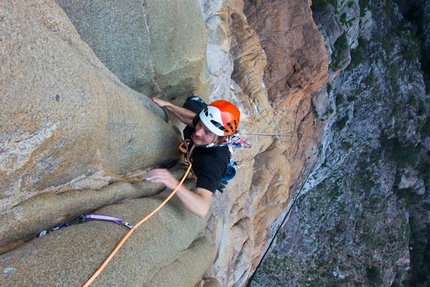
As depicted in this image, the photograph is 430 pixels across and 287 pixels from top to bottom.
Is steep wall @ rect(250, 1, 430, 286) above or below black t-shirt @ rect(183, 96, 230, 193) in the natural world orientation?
below

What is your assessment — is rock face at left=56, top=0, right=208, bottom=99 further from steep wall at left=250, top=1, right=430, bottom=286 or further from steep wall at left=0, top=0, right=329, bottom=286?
steep wall at left=250, top=1, right=430, bottom=286

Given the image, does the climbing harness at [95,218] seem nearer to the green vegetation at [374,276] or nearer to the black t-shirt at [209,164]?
the black t-shirt at [209,164]

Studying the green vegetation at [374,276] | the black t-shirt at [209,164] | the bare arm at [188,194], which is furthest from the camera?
the green vegetation at [374,276]

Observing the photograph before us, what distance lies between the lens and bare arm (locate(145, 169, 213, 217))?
4.66 metres

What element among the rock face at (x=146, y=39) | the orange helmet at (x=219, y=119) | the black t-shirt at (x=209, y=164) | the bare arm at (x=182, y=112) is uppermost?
the rock face at (x=146, y=39)

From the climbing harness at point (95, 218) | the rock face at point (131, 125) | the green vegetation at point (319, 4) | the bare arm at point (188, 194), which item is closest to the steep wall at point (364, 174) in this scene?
the green vegetation at point (319, 4)

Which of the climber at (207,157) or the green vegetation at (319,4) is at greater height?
the green vegetation at (319,4)

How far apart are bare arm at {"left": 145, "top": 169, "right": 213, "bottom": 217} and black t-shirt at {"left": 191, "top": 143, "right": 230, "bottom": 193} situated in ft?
0.44

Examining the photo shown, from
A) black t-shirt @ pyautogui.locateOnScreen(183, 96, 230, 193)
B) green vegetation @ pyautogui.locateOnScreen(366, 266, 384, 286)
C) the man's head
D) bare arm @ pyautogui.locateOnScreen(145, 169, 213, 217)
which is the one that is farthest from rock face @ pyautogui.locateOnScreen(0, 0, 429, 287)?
green vegetation @ pyautogui.locateOnScreen(366, 266, 384, 286)

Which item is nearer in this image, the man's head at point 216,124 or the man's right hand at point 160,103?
the man's head at point 216,124

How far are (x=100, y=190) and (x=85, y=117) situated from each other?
1.25 metres

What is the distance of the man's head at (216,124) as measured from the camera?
4.92 m

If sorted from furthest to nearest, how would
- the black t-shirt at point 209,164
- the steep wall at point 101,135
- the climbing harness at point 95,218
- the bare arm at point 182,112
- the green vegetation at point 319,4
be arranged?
the green vegetation at point 319,4 → the bare arm at point 182,112 → the black t-shirt at point 209,164 → the climbing harness at point 95,218 → the steep wall at point 101,135

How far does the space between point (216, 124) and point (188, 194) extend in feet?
3.61
